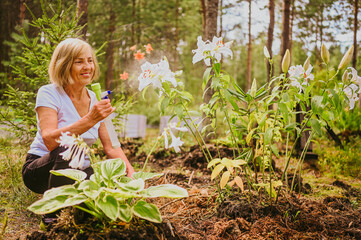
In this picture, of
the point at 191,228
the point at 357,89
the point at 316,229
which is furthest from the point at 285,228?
the point at 357,89

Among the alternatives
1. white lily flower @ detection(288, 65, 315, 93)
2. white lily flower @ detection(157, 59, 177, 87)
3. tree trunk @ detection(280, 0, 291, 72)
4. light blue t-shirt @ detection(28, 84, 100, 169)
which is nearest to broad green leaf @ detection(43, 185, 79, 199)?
light blue t-shirt @ detection(28, 84, 100, 169)

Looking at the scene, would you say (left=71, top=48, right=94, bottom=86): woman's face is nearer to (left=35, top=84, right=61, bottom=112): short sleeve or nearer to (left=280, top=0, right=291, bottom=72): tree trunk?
(left=35, top=84, right=61, bottom=112): short sleeve

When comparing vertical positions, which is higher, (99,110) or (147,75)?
(147,75)

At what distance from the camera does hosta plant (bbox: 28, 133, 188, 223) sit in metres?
1.27

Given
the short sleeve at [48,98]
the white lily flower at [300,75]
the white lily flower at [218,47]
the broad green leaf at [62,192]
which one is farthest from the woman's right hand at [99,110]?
the white lily flower at [300,75]

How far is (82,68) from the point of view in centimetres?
210

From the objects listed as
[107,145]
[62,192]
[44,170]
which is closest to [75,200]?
[62,192]

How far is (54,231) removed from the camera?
1.44 metres

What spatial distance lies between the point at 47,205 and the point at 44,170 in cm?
66

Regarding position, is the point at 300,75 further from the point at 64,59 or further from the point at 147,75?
the point at 64,59

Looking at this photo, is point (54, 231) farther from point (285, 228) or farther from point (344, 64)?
point (344, 64)

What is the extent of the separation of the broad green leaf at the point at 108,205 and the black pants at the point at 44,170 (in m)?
0.51

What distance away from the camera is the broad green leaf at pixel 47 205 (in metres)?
1.24

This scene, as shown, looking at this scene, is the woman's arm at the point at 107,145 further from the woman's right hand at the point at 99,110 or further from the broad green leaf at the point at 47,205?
the broad green leaf at the point at 47,205
